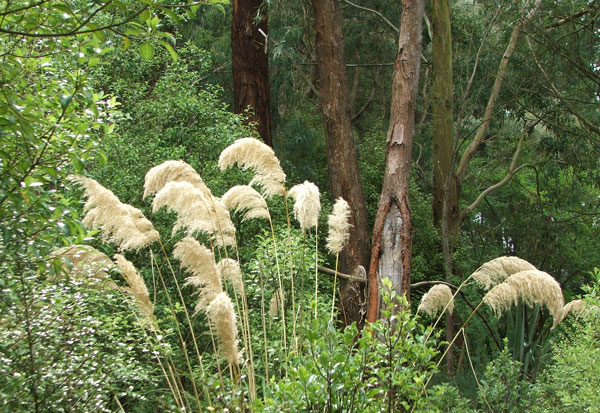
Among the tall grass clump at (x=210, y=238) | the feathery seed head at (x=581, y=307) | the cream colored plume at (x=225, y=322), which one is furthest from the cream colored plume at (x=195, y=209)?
the feathery seed head at (x=581, y=307)

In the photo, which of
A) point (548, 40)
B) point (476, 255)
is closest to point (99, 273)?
point (548, 40)

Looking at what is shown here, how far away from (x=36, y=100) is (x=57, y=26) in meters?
0.51

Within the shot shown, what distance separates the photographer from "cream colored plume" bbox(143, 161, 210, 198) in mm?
4117

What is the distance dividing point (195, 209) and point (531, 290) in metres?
2.01

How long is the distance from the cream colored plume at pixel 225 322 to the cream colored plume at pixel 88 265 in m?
0.96

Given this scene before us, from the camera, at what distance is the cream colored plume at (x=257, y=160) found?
4.27m

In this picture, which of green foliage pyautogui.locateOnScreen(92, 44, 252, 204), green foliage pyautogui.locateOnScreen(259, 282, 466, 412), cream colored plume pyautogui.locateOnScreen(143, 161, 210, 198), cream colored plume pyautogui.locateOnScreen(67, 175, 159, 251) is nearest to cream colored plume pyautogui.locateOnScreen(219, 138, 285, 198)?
cream colored plume pyautogui.locateOnScreen(143, 161, 210, 198)

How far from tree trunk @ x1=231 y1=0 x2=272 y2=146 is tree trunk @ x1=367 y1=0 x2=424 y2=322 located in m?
5.26

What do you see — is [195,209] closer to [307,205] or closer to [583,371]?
[307,205]

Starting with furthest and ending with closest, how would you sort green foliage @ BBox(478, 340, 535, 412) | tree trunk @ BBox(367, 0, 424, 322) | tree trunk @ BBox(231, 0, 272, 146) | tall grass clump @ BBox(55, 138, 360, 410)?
tree trunk @ BBox(231, 0, 272, 146)
tree trunk @ BBox(367, 0, 424, 322)
green foliage @ BBox(478, 340, 535, 412)
tall grass clump @ BBox(55, 138, 360, 410)

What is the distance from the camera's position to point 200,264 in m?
3.67

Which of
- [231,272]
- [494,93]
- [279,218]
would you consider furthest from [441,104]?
[231,272]

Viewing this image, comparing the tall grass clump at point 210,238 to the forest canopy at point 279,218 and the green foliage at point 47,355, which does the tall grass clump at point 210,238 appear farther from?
the green foliage at point 47,355

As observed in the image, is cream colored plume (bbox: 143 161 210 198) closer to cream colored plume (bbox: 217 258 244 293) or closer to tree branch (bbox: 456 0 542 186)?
cream colored plume (bbox: 217 258 244 293)
